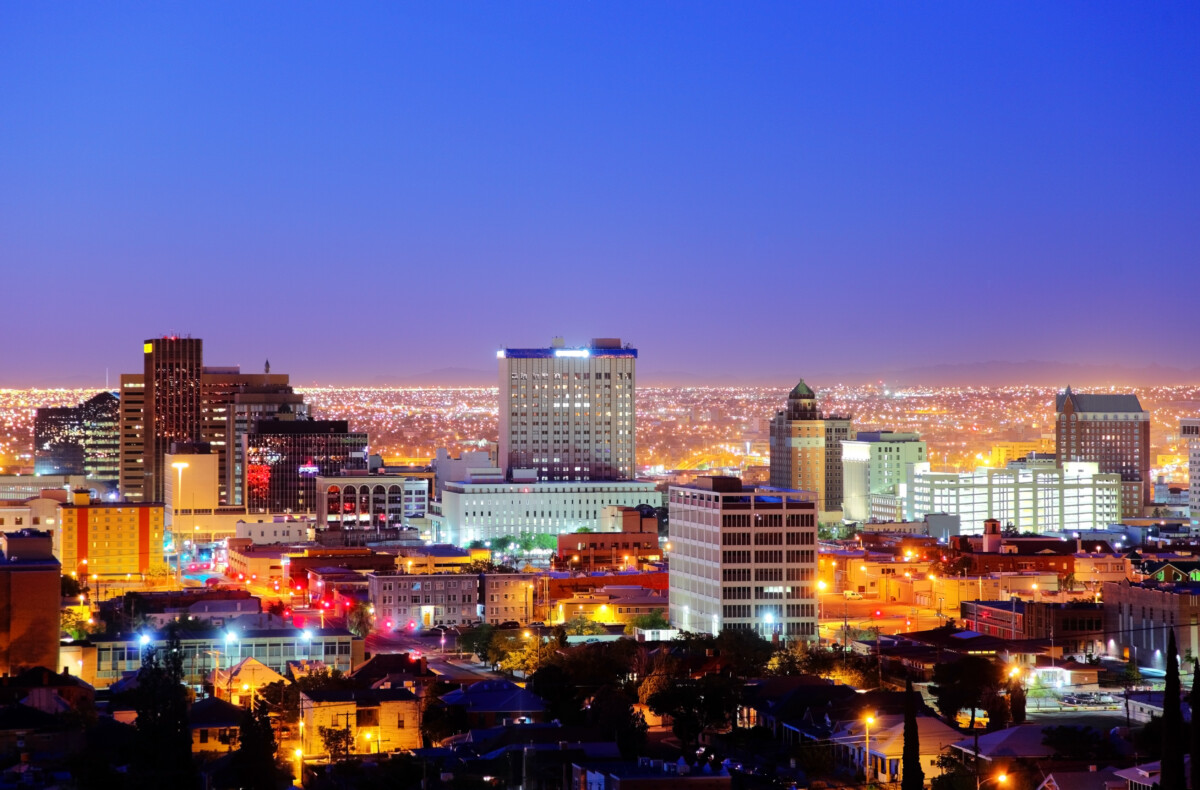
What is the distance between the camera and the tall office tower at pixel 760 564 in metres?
79.6

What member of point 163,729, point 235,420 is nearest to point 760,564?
point 163,729

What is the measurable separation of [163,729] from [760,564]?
3353 centimetres

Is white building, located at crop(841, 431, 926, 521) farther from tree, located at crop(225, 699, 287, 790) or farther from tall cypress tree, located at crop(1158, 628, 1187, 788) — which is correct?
tall cypress tree, located at crop(1158, 628, 1187, 788)

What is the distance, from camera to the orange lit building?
390ft

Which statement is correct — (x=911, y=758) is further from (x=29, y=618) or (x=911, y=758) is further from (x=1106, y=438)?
(x=1106, y=438)

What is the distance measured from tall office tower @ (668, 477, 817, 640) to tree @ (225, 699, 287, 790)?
32276 millimetres

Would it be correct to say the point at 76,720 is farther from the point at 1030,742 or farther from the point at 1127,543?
the point at 1127,543

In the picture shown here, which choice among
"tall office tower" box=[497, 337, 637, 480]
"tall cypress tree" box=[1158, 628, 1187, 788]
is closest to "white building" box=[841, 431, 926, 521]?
"tall office tower" box=[497, 337, 637, 480]

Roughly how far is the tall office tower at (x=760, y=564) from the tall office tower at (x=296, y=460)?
300 ft

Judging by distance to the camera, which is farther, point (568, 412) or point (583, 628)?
point (568, 412)

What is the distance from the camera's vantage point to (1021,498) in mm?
159875

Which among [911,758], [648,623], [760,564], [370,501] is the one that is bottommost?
[648,623]

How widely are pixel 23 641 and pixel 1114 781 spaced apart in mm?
35661

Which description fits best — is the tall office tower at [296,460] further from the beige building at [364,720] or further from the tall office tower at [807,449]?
the beige building at [364,720]
